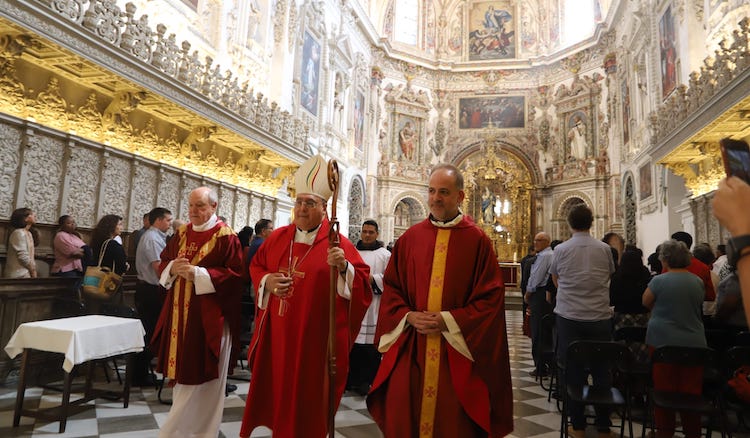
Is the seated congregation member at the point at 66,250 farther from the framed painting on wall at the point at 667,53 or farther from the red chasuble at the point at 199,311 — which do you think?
the framed painting on wall at the point at 667,53

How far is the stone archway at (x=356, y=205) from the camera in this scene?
19281mm

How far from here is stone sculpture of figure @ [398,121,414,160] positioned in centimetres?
2181

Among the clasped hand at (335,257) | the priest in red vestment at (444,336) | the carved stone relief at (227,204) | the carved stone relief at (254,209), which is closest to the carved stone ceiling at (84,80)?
the carved stone relief at (227,204)

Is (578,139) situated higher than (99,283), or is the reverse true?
(578,139)

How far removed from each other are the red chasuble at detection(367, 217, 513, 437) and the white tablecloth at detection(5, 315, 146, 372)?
2.73m

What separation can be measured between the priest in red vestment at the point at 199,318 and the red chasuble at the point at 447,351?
5.32ft

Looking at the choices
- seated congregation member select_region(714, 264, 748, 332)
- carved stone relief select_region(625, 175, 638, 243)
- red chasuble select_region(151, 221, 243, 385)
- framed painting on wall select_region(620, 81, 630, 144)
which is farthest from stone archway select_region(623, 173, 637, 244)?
red chasuble select_region(151, 221, 243, 385)

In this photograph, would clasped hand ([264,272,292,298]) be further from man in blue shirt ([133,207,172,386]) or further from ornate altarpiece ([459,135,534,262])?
ornate altarpiece ([459,135,534,262])

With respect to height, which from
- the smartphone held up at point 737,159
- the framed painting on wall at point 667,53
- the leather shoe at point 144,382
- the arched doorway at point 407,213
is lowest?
the leather shoe at point 144,382

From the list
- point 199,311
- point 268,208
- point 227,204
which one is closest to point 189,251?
point 199,311

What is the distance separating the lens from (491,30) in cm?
2338

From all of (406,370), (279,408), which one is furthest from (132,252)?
Answer: (406,370)

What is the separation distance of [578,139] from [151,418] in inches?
785

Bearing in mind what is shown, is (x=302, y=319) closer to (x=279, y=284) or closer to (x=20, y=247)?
(x=279, y=284)
